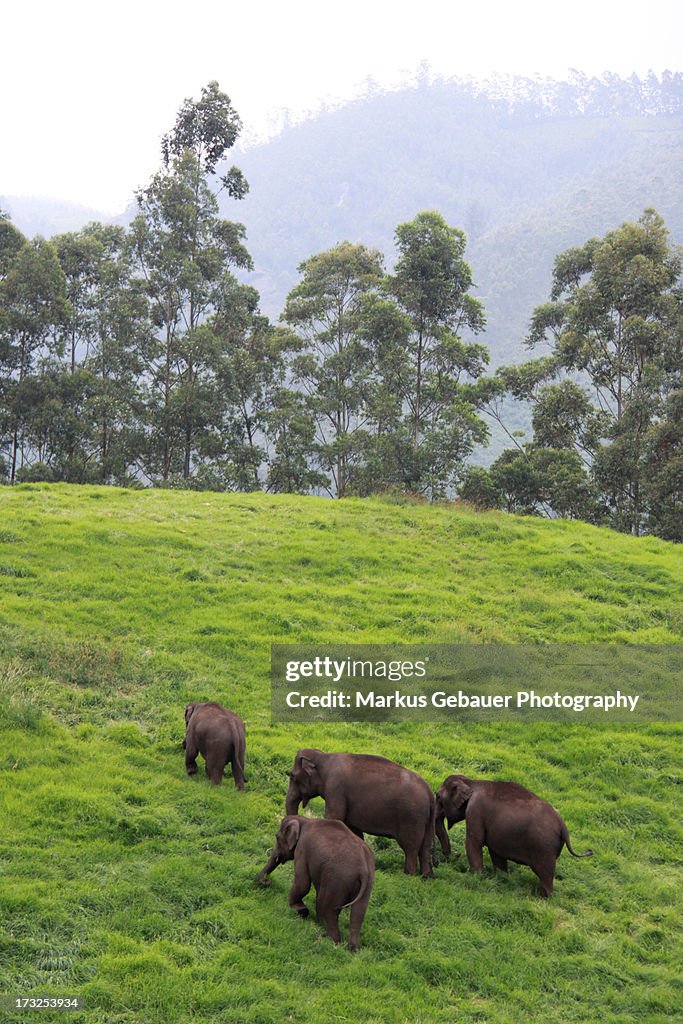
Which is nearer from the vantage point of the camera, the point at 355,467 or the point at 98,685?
the point at 98,685

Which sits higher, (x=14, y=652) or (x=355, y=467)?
(x=355, y=467)

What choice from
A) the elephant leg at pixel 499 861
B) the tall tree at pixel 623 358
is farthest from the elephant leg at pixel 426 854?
the tall tree at pixel 623 358

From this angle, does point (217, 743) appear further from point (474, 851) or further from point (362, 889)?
point (362, 889)

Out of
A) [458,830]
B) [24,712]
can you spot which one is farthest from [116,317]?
[458,830]

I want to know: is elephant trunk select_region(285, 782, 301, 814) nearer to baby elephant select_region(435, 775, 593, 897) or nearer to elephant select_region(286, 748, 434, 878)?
elephant select_region(286, 748, 434, 878)

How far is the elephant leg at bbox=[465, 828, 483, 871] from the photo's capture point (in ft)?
33.3

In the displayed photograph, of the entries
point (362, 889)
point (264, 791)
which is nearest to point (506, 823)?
point (362, 889)

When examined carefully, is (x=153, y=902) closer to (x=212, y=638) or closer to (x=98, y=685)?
(x=98, y=685)

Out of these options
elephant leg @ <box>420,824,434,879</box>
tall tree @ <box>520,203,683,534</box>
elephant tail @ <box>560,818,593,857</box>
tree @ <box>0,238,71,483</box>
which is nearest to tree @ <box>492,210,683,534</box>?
tall tree @ <box>520,203,683,534</box>

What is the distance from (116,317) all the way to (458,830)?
38578 mm

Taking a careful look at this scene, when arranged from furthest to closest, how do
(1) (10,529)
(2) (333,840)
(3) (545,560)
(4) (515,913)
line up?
1. (3) (545,560)
2. (1) (10,529)
3. (4) (515,913)
4. (2) (333,840)

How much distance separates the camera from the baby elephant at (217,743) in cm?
1140

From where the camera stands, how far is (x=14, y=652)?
14.5 m

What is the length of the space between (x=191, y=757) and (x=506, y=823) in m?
4.00
